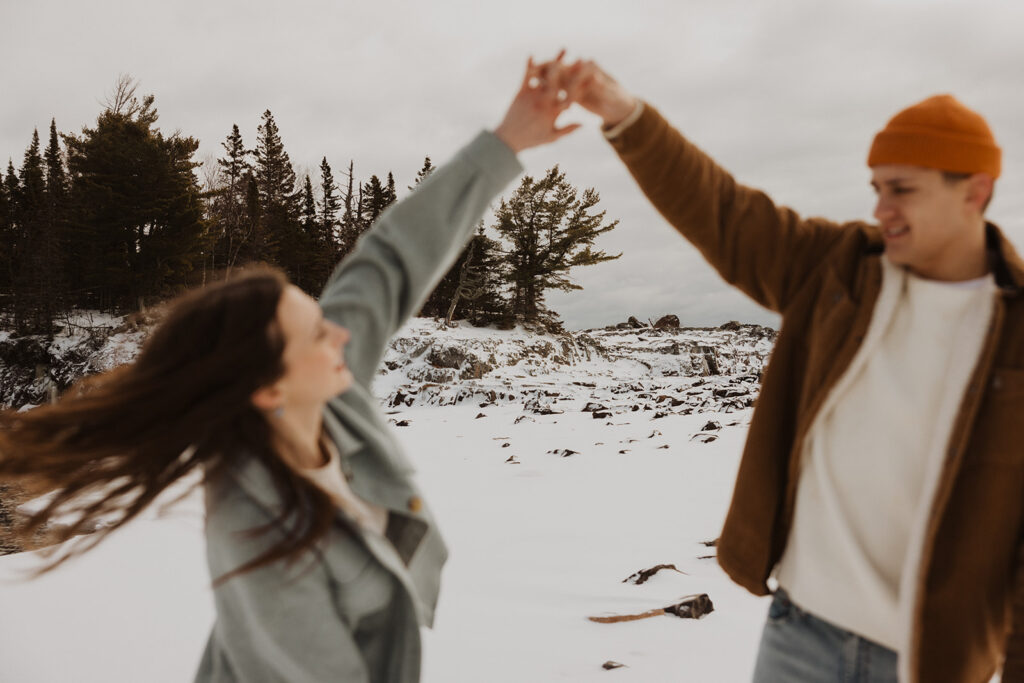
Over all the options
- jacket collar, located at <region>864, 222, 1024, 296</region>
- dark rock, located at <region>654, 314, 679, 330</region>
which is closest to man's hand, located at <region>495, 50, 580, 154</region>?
jacket collar, located at <region>864, 222, 1024, 296</region>

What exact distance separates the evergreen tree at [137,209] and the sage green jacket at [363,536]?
2075 cm

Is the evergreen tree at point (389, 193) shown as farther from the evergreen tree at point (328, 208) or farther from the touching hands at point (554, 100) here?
the touching hands at point (554, 100)

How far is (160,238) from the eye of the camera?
65.5 feet

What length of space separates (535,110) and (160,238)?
21.4 m

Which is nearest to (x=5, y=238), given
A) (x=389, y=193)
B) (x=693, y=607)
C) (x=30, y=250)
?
(x=30, y=250)

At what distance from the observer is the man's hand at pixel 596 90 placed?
1.65m

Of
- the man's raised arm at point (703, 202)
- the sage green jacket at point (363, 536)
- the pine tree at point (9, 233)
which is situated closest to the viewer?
the sage green jacket at point (363, 536)

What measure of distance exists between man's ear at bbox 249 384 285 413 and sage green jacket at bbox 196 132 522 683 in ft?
0.35

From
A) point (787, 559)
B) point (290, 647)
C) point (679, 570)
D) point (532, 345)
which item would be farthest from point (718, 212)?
point (532, 345)

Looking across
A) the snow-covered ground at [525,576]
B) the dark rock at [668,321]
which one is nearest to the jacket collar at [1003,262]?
the snow-covered ground at [525,576]

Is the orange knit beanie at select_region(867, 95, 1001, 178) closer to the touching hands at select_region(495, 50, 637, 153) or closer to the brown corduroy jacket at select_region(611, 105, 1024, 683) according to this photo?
the brown corduroy jacket at select_region(611, 105, 1024, 683)

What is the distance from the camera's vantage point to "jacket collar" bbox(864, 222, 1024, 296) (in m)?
1.39

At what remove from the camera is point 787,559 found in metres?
1.61

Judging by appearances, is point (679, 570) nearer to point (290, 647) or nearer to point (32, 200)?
point (290, 647)
